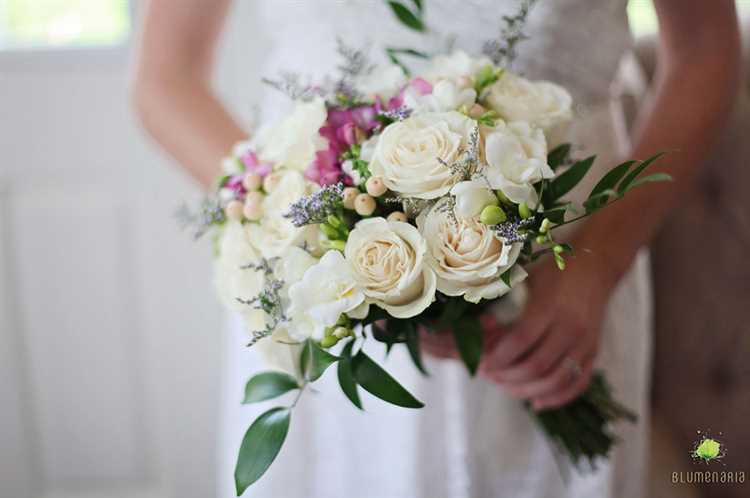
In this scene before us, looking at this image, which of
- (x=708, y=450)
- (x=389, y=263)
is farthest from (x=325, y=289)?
(x=708, y=450)

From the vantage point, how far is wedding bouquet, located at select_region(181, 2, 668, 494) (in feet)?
1.50

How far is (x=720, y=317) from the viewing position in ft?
3.88

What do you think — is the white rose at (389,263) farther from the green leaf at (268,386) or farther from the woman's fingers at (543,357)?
the woman's fingers at (543,357)

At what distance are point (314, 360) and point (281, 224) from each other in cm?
12

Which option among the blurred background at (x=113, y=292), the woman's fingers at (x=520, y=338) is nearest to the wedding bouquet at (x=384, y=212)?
the woman's fingers at (x=520, y=338)

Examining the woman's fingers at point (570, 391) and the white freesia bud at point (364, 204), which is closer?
the white freesia bud at point (364, 204)

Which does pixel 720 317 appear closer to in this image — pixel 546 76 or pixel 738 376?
pixel 738 376

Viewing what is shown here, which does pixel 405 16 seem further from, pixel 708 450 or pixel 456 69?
pixel 708 450

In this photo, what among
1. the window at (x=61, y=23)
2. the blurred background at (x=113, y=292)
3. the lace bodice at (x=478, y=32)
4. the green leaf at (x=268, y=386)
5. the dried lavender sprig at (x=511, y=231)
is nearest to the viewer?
the dried lavender sprig at (x=511, y=231)

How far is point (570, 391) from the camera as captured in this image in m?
0.76

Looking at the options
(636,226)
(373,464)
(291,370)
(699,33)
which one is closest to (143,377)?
(373,464)

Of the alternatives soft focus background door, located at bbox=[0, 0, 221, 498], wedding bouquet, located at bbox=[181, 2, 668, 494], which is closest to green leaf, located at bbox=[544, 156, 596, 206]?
wedding bouquet, located at bbox=[181, 2, 668, 494]

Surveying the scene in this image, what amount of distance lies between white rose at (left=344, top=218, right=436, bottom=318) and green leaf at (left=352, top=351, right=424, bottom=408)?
0.07m

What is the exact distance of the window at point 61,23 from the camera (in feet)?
4.59
